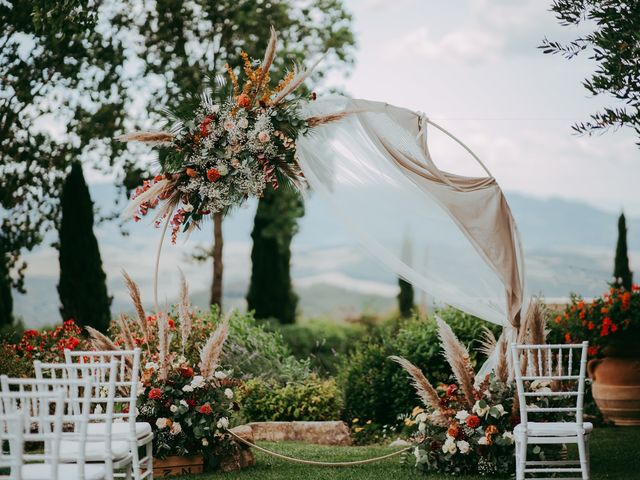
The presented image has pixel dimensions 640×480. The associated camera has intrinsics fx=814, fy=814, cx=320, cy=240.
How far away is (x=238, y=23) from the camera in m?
13.5

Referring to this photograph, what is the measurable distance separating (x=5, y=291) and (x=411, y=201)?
314 inches

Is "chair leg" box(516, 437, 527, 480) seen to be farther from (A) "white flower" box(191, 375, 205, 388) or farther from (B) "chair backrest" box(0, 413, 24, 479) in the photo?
(B) "chair backrest" box(0, 413, 24, 479)

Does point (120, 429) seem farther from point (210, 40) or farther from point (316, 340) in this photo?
point (210, 40)

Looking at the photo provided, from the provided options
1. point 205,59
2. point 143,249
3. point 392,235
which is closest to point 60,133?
point 205,59

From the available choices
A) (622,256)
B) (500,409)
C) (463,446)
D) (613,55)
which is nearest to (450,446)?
(463,446)

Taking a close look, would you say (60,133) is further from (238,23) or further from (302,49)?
(302,49)

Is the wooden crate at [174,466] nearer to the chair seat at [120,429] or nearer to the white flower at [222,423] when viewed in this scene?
the white flower at [222,423]

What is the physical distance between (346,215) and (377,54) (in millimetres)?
11414

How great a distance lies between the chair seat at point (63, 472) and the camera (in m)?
3.59

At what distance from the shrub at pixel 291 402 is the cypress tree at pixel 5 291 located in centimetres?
466

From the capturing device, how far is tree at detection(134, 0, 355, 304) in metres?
13.6

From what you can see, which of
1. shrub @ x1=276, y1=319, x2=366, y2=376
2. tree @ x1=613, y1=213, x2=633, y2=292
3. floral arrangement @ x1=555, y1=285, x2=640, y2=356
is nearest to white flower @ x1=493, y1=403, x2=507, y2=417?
floral arrangement @ x1=555, y1=285, x2=640, y2=356

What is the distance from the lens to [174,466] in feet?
20.5

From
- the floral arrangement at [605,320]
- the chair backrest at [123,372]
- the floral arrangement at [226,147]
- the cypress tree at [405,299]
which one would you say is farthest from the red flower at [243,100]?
the cypress tree at [405,299]
